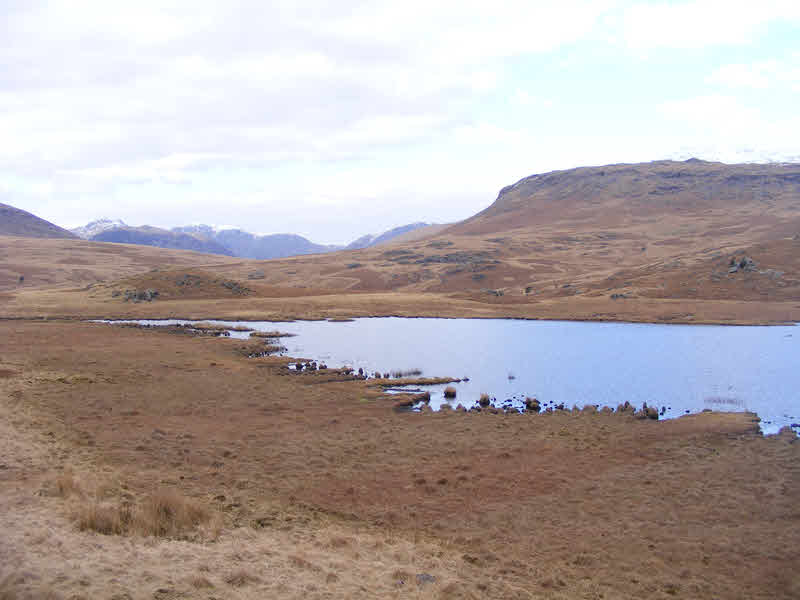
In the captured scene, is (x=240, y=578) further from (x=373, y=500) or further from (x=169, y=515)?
(x=373, y=500)

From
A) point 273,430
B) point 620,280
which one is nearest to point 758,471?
point 273,430

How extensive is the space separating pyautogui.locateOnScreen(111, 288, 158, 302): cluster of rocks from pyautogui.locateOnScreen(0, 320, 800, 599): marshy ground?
51.2m

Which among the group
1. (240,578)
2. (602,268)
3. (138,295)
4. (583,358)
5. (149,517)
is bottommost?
(240,578)

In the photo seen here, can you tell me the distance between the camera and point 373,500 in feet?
52.7

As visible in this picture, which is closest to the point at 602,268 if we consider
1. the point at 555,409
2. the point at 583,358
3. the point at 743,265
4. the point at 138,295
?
the point at 743,265

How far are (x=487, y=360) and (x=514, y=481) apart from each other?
23.3 meters

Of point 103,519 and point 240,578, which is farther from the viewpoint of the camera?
point 103,519

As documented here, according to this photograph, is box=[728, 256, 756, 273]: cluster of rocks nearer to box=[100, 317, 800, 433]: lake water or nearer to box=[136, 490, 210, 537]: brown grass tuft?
box=[100, 317, 800, 433]: lake water

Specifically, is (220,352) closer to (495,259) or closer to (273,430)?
(273,430)

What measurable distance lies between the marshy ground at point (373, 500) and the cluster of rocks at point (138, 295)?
168ft

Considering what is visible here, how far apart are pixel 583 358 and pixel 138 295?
194 feet

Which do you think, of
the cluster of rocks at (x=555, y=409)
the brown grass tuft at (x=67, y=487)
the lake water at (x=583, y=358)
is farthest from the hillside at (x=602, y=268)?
the brown grass tuft at (x=67, y=487)

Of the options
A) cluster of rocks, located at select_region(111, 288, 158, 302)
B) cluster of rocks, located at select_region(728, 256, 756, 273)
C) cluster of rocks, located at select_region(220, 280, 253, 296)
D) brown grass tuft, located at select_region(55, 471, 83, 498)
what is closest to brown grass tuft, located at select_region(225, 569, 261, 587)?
brown grass tuft, located at select_region(55, 471, 83, 498)

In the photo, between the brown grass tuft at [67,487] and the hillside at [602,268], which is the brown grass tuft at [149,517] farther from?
the hillside at [602,268]
